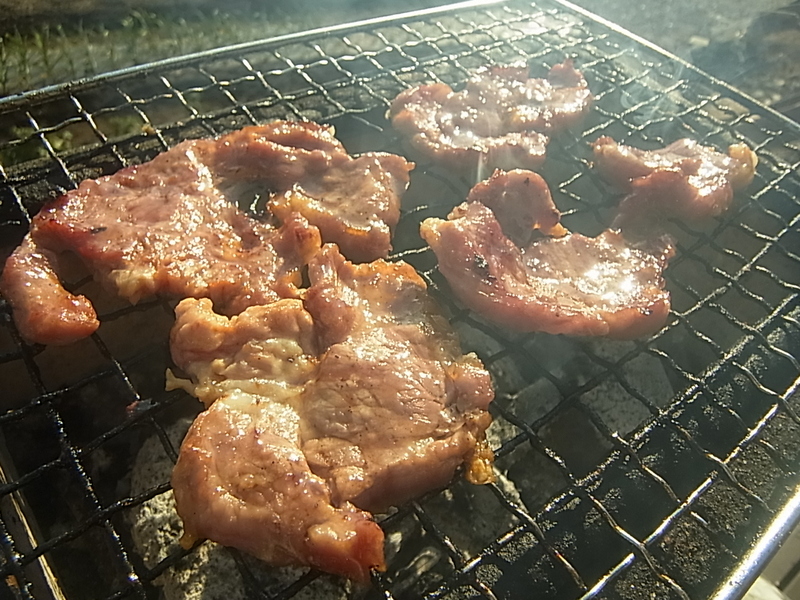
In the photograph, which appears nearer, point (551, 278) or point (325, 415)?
point (325, 415)

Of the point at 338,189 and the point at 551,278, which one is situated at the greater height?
the point at 338,189

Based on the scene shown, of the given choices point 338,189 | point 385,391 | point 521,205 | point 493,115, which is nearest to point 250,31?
point 493,115

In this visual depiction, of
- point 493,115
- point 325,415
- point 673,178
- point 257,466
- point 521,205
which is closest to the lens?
point 257,466

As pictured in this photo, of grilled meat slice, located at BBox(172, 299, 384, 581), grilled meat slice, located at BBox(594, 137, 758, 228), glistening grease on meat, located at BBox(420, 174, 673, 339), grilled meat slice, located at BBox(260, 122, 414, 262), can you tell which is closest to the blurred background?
grilled meat slice, located at BBox(594, 137, 758, 228)

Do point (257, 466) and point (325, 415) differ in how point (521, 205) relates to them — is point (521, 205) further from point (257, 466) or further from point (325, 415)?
point (257, 466)

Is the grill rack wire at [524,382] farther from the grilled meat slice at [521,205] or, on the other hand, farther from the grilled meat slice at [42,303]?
the grilled meat slice at [521,205]

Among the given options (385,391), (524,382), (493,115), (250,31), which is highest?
(493,115)

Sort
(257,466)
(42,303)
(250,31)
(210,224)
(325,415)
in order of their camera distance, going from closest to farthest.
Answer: (257,466), (325,415), (42,303), (210,224), (250,31)
